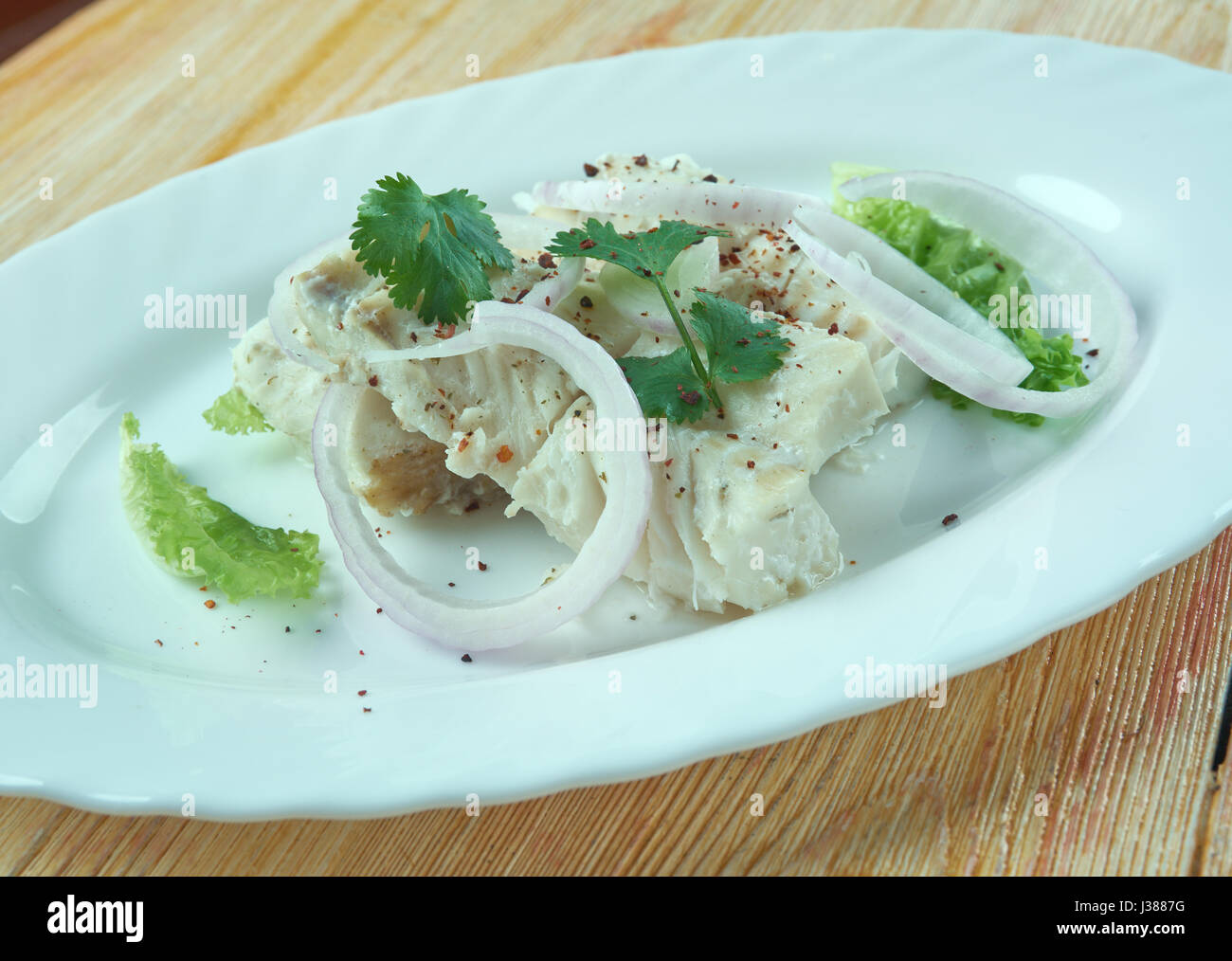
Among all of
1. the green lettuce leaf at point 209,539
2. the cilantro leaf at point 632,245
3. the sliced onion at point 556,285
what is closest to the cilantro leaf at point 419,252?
the sliced onion at point 556,285

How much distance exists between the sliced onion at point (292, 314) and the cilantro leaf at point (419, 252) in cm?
30

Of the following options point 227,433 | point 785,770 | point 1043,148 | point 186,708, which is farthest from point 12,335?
point 1043,148

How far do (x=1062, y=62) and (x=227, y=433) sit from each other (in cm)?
332

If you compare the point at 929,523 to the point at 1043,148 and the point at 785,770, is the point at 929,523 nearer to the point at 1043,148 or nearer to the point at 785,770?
the point at 785,770

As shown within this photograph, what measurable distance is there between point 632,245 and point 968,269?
1292 millimetres

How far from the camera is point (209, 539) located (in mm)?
3125

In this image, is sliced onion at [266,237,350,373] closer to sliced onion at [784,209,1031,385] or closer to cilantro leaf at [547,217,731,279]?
cilantro leaf at [547,217,731,279]

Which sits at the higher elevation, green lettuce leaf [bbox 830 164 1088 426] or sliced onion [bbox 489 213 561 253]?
sliced onion [bbox 489 213 561 253]

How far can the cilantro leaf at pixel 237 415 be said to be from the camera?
11.7 ft

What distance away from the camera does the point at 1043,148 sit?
4.07 metres

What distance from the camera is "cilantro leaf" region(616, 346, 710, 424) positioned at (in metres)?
2.86

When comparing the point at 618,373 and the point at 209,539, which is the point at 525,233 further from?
the point at 209,539

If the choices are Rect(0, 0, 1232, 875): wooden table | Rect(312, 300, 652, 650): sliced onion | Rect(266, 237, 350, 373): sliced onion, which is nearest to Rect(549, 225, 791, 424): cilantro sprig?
Rect(312, 300, 652, 650): sliced onion

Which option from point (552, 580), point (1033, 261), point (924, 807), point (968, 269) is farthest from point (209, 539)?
point (1033, 261)
